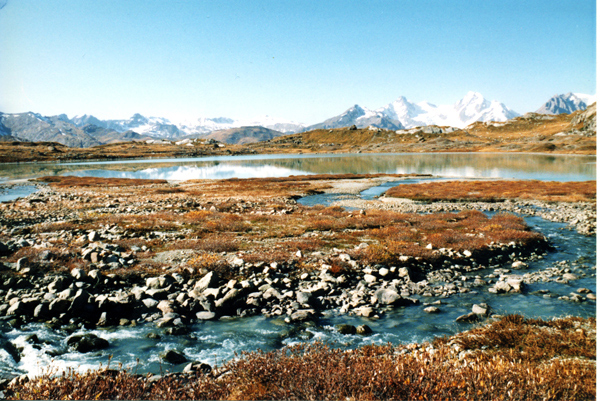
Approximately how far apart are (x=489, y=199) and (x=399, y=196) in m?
12.0

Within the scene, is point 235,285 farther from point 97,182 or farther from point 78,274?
point 97,182

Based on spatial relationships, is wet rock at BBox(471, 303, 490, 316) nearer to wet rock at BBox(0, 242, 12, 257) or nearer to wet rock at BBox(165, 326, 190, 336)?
wet rock at BBox(165, 326, 190, 336)

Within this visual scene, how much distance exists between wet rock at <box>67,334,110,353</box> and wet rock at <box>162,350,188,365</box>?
89.8 inches

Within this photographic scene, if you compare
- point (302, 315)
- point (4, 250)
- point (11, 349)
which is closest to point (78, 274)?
point (11, 349)

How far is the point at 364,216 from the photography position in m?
31.1

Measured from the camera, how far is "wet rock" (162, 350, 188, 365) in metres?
8.89

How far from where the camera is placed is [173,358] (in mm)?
8945

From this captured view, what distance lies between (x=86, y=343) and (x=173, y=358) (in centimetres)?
293

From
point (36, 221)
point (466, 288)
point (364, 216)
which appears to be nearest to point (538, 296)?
point (466, 288)

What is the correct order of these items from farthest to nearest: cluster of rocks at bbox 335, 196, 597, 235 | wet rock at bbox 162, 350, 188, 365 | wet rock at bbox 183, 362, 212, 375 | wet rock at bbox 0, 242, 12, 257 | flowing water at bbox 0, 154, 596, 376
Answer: cluster of rocks at bbox 335, 196, 597, 235
wet rock at bbox 0, 242, 12, 257
flowing water at bbox 0, 154, 596, 376
wet rock at bbox 162, 350, 188, 365
wet rock at bbox 183, 362, 212, 375

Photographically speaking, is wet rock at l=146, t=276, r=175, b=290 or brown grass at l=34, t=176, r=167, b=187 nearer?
wet rock at l=146, t=276, r=175, b=290

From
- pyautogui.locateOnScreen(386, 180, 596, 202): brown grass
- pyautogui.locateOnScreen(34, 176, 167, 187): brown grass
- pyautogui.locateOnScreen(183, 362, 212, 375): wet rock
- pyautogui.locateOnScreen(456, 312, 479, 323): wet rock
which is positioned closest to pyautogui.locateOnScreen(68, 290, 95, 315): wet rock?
pyautogui.locateOnScreen(183, 362, 212, 375): wet rock

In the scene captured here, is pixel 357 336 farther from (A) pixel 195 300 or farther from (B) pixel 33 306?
(B) pixel 33 306

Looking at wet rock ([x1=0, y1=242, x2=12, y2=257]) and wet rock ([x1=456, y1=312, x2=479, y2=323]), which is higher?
wet rock ([x1=0, y1=242, x2=12, y2=257])
